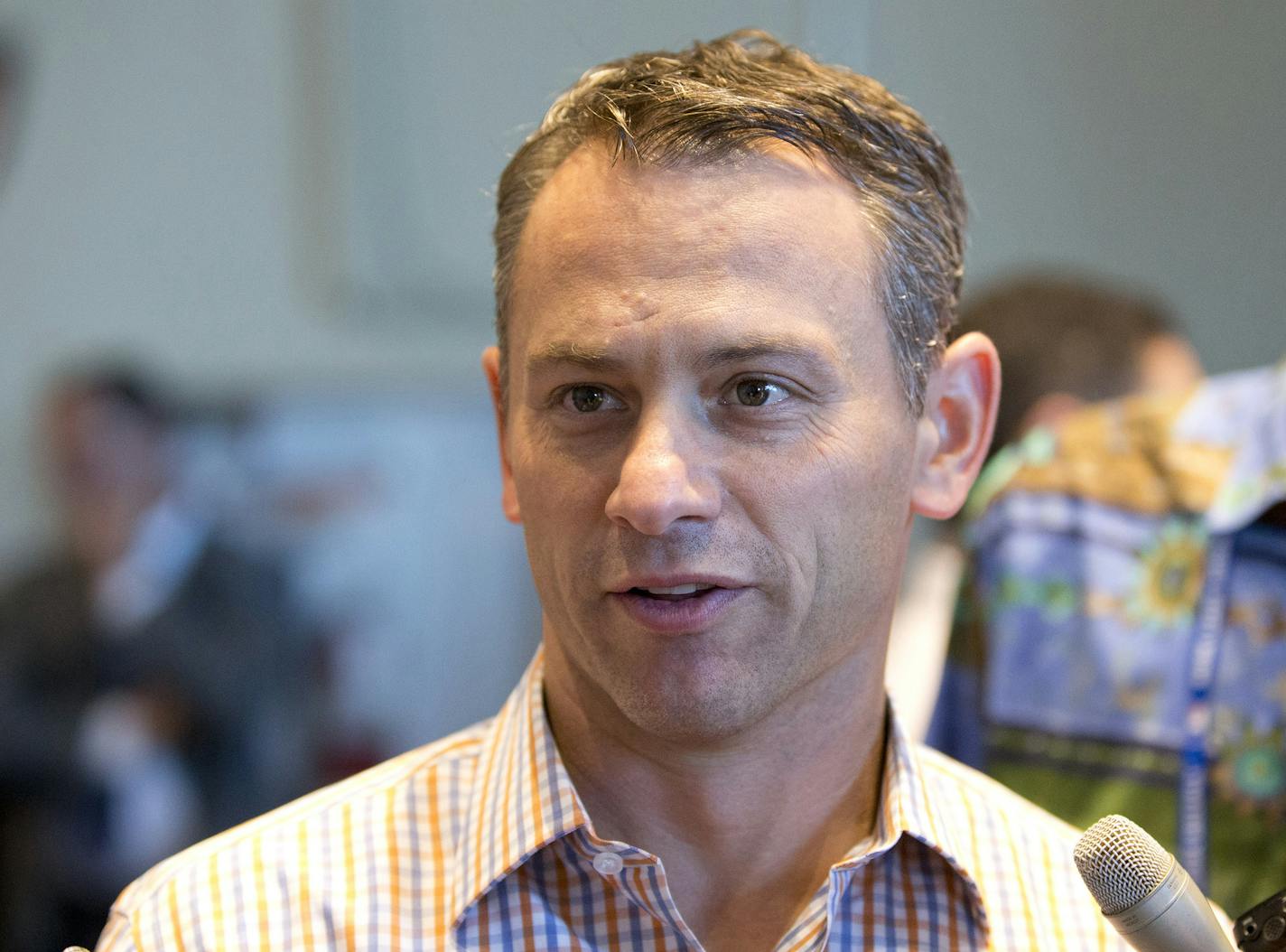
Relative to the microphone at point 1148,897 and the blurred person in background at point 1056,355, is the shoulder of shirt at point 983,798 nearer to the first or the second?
the microphone at point 1148,897

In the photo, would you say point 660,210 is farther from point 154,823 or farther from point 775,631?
point 154,823

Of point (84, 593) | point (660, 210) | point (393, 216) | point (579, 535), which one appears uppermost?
point (393, 216)

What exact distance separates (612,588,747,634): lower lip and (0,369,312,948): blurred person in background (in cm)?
283

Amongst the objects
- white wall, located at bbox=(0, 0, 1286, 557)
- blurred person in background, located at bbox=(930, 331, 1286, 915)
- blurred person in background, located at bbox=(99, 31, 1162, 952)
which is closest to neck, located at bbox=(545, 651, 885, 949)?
blurred person in background, located at bbox=(99, 31, 1162, 952)

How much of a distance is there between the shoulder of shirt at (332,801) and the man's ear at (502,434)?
20 cm

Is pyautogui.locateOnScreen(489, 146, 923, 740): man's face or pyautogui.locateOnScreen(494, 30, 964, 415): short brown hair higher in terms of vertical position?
pyautogui.locateOnScreen(494, 30, 964, 415): short brown hair

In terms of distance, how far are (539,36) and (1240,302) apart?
5.23ft

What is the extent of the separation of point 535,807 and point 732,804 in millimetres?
163

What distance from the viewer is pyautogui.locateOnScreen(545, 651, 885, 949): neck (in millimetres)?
1201

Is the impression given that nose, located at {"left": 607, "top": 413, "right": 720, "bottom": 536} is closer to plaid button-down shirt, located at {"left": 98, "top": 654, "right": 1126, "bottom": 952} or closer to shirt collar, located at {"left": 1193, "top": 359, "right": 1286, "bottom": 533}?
plaid button-down shirt, located at {"left": 98, "top": 654, "right": 1126, "bottom": 952}

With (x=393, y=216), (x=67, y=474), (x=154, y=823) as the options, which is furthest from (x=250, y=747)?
(x=393, y=216)

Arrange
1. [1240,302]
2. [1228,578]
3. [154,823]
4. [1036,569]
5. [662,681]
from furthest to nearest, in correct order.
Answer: [154,823] → [1240,302] → [1036,569] → [1228,578] → [662,681]

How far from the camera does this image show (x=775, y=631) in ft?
3.72

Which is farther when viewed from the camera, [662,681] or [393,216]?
[393,216]
